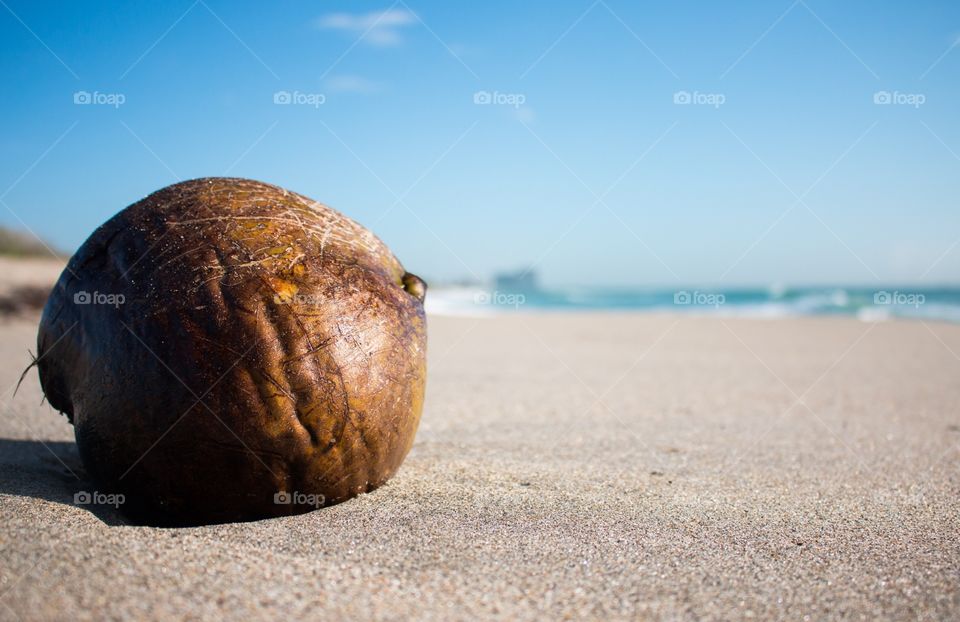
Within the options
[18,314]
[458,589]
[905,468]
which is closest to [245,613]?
[458,589]

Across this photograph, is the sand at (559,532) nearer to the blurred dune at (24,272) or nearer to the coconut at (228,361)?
the coconut at (228,361)

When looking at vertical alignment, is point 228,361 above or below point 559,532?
above

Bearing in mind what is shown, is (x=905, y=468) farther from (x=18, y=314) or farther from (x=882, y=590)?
(x=18, y=314)

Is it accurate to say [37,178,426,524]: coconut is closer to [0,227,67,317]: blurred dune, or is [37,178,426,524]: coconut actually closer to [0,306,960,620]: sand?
[0,306,960,620]: sand

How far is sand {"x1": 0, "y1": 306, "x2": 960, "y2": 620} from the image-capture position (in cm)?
211

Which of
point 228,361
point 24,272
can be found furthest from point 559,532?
point 24,272

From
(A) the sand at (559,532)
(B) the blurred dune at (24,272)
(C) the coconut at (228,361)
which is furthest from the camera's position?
(B) the blurred dune at (24,272)

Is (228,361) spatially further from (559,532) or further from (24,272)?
(24,272)

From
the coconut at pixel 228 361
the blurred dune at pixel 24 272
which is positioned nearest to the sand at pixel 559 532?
the coconut at pixel 228 361

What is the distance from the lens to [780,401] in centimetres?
709

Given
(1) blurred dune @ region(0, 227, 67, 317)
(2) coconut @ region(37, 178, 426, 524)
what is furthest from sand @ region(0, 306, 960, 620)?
(1) blurred dune @ region(0, 227, 67, 317)

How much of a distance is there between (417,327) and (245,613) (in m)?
1.46

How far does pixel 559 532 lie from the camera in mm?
2787

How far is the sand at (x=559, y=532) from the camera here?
211cm
